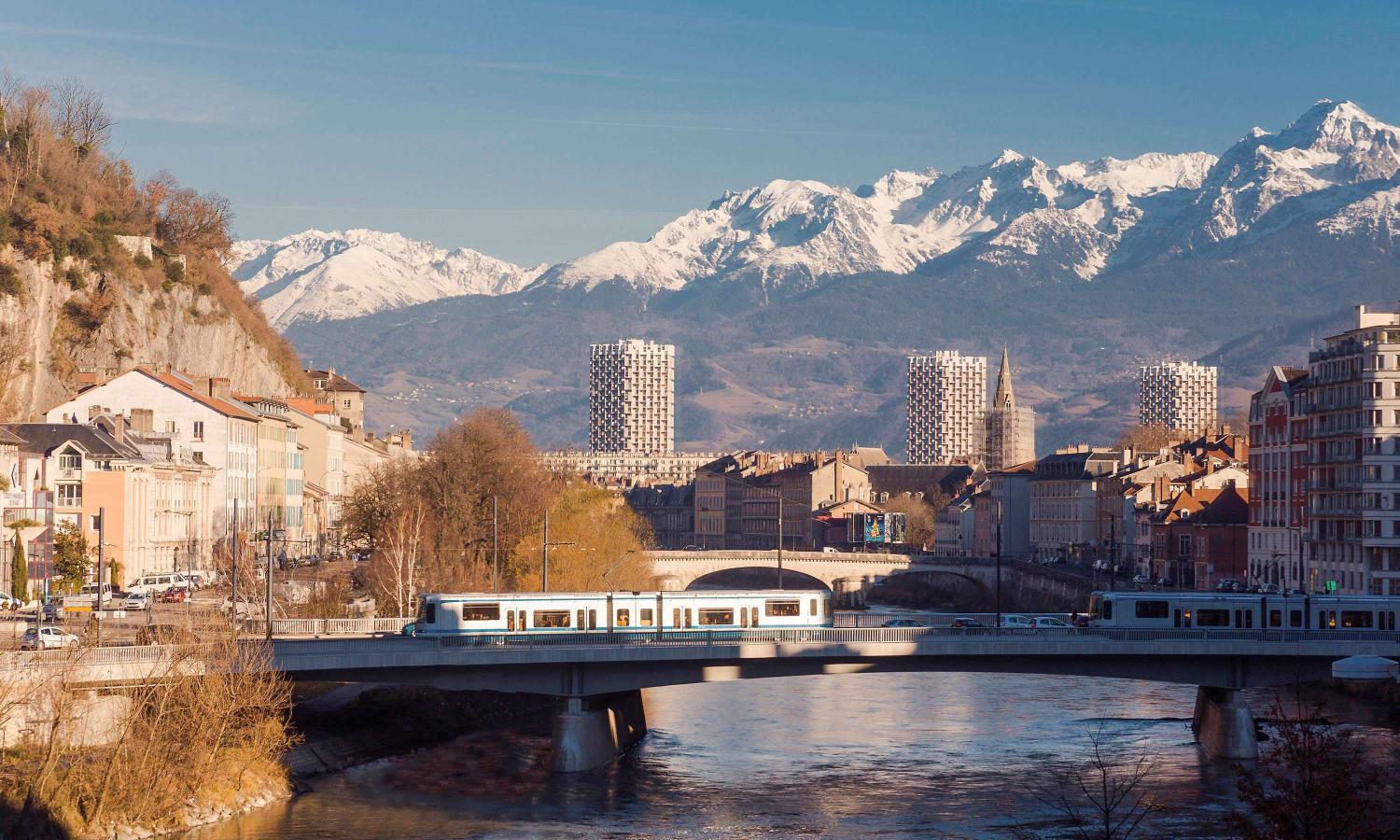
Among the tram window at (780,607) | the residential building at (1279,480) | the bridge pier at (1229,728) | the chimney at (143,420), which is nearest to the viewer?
the bridge pier at (1229,728)

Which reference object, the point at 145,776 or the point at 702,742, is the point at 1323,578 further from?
the point at 145,776

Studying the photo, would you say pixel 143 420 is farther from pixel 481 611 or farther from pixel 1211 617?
pixel 1211 617

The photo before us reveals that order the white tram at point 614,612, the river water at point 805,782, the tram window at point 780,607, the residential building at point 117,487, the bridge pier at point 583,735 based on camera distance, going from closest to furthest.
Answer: the river water at point 805,782
the bridge pier at point 583,735
the white tram at point 614,612
the tram window at point 780,607
the residential building at point 117,487

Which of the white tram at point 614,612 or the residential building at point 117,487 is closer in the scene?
the white tram at point 614,612

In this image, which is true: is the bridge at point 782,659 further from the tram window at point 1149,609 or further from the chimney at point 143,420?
the chimney at point 143,420

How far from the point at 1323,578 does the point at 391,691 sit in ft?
235

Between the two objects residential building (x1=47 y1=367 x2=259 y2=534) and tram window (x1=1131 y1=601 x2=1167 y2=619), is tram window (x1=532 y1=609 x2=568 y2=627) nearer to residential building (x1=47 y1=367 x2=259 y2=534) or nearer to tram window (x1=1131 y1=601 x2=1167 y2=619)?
tram window (x1=1131 y1=601 x2=1167 y2=619)

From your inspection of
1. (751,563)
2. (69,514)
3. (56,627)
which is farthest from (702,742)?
(751,563)

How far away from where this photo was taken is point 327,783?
73.6 metres

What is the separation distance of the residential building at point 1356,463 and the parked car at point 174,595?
64.5 metres

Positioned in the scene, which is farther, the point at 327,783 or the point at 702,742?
the point at 702,742

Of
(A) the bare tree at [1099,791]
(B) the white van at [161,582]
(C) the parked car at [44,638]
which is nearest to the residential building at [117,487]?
(B) the white van at [161,582]

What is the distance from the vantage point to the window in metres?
90.6

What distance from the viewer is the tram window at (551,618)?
86500 millimetres
